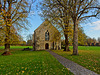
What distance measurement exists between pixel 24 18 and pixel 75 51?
45.1 ft

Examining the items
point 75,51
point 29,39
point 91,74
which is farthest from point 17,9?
point 29,39

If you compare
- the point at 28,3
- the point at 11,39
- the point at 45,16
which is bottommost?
the point at 11,39

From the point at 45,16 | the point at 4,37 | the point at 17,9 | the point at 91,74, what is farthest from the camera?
Result: the point at 45,16

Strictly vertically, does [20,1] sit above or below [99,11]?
above

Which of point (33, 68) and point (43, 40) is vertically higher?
point (43, 40)

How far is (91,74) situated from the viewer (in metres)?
5.33

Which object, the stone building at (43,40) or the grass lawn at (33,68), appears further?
the stone building at (43,40)

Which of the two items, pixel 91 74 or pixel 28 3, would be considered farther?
pixel 28 3

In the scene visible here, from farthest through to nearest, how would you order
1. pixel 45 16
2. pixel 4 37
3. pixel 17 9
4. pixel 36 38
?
pixel 36 38 < pixel 45 16 < pixel 17 9 < pixel 4 37

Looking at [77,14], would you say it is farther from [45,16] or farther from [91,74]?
[91,74]

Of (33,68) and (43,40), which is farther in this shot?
(43,40)

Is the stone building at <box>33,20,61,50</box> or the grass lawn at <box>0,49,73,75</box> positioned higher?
the stone building at <box>33,20,61,50</box>

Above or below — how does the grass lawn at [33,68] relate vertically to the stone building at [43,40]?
below

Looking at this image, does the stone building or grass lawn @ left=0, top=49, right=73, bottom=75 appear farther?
the stone building
